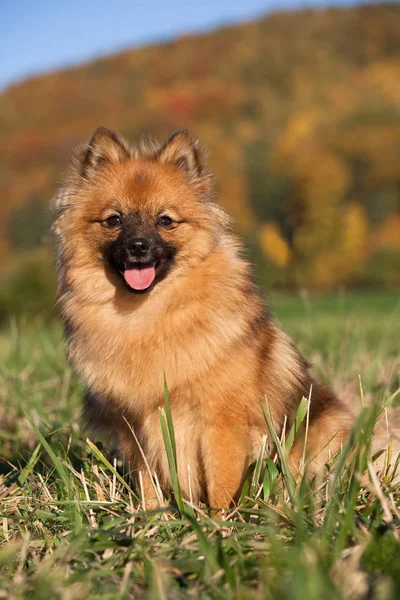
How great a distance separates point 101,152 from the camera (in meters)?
3.36

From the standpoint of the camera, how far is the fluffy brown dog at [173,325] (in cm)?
279

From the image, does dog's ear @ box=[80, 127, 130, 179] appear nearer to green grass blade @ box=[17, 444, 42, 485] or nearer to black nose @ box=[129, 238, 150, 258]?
black nose @ box=[129, 238, 150, 258]

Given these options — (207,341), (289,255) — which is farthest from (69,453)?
(289,255)

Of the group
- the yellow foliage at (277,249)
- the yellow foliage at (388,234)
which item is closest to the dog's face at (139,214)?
the yellow foliage at (277,249)

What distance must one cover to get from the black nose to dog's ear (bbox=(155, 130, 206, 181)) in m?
0.57

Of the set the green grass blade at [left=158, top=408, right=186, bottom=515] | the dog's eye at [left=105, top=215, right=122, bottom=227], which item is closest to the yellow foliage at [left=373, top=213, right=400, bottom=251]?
the dog's eye at [left=105, top=215, right=122, bottom=227]

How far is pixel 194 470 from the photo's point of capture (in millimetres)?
2893

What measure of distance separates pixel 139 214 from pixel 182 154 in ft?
1.54

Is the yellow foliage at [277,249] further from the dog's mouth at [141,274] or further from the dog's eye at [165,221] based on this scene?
the dog's mouth at [141,274]

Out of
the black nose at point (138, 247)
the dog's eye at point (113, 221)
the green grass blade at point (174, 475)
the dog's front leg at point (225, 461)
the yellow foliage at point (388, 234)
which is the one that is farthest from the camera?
the yellow foliage at point (388, 234)

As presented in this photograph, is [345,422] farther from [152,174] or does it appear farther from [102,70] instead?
[102,70]

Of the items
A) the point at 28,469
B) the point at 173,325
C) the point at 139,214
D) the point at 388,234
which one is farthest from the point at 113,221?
the point at 388,234

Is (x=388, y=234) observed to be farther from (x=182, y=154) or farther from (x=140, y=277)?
(x=140, y=277)

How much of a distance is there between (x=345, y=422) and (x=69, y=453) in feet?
5.44
